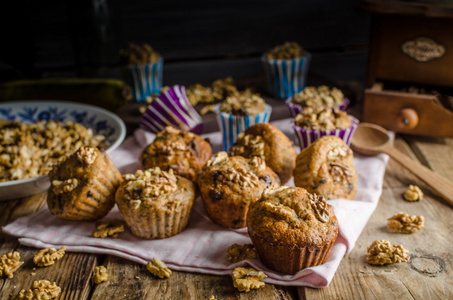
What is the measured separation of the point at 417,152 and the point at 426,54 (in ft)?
1.35

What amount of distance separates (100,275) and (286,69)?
1383 mm

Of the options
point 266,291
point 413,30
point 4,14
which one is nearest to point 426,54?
point 413,30

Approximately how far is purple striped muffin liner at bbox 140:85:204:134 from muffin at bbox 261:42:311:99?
1.65 feet

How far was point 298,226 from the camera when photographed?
1072mm

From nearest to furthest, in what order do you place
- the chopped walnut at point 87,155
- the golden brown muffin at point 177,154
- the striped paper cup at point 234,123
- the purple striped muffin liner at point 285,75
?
the chopped walnut at point 87,155
the golden brown muffin at point 177,154
the striped paper cup at point 234,123
the purple striped muffin liner at point 285,75

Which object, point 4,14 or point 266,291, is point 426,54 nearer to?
point 266,291

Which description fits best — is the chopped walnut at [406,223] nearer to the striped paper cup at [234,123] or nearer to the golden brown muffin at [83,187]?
the striped paper cup at [234,123]

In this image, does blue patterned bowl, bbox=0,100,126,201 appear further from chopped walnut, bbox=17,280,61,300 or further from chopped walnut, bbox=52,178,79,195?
chopped walnut, bbox=17,280,61,300

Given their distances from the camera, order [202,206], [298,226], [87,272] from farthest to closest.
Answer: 1. [202,206]
2. [87,272]
3. [298,226]

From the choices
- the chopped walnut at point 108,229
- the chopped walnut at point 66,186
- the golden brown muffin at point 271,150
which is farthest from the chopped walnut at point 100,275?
the golden brown muffin at point 271,150

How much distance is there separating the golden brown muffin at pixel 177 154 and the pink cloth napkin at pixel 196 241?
120mm

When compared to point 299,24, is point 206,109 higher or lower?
lower

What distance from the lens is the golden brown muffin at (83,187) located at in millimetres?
1291

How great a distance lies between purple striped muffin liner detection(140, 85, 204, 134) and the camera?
182cm
